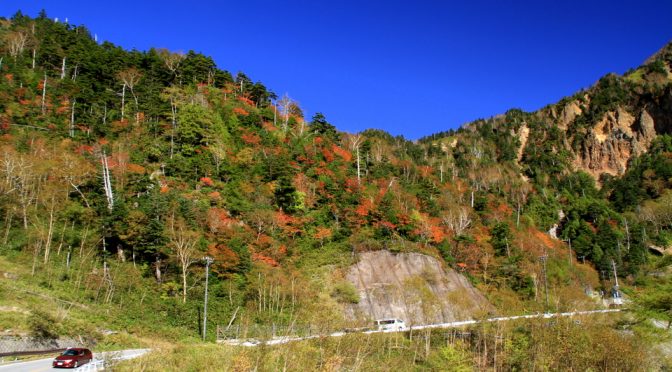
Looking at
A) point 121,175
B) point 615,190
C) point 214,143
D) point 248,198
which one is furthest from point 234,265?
point 615,190

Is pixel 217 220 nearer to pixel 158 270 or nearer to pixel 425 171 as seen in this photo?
pixel 158 270

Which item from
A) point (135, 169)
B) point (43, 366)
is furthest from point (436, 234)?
point (43, 366)

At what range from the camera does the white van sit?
38.5 m

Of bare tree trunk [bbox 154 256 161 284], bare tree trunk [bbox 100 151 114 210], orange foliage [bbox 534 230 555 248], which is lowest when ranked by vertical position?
bare tree trunk [bbox 154 256 161 284]

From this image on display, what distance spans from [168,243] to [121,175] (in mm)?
11462

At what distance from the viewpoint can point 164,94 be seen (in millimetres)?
63125

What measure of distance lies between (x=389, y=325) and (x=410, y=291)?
28.8 feet

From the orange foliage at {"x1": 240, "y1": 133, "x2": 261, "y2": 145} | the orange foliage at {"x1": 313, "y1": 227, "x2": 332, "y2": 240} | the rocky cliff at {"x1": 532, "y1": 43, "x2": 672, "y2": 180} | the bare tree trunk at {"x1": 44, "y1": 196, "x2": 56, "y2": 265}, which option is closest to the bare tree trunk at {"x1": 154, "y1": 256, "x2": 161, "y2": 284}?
the bare tree trunk at {"x1": 44, "y1": 196, "x2": 56, "y2": 265}

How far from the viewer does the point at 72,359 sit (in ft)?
66.3

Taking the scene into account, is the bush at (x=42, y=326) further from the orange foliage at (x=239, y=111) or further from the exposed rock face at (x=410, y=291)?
the orange foliage at (x=239, y=111)

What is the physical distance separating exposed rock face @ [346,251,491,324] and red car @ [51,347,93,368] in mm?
24574

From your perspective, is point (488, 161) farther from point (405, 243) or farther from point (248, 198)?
point (248, 198)

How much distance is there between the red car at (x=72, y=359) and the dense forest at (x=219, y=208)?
5120 mm

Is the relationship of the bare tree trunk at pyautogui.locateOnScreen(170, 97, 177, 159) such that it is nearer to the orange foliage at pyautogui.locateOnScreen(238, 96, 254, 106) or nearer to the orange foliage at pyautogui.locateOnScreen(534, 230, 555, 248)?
the orange foliage at pyautogui.locateOnScreen(238, 96, 254, 106)
